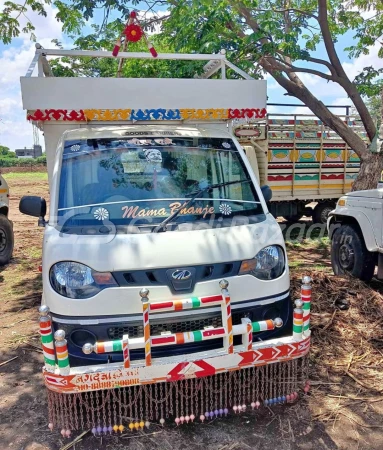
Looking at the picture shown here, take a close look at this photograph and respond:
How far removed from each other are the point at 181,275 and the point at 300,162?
8.29 metres

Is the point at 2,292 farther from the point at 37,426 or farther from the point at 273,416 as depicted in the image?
the point at 273,416

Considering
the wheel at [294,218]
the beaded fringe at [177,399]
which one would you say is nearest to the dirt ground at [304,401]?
the beaded fringe at [177,399]

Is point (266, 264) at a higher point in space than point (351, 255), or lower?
higher

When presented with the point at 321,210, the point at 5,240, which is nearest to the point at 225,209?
the point at 5,240

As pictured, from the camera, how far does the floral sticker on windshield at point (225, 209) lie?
138 inches

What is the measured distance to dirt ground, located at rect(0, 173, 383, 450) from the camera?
2951mm

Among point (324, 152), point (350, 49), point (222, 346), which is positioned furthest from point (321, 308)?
point (350, 49)

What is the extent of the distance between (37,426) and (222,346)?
1.53m

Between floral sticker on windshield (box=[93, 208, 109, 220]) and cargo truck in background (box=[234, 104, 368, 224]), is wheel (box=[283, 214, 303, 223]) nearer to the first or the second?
cargo truck in background (box=[234, 104, 368, 224])

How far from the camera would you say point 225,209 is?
11.6 ft

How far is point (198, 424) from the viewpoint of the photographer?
3.13m

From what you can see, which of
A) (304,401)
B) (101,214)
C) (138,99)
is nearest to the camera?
(101,214)

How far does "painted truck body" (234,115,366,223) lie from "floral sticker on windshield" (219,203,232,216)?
6.33 m

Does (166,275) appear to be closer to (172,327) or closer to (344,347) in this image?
(172,327)
